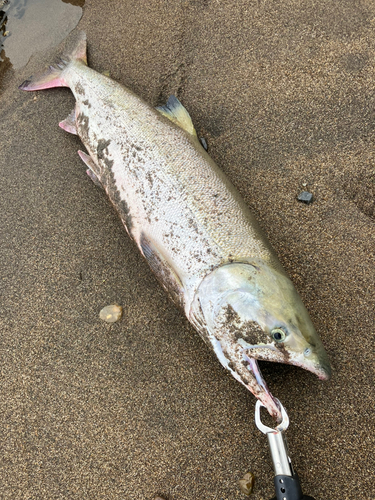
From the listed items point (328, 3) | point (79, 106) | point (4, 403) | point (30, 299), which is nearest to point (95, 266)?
point (30, 299)

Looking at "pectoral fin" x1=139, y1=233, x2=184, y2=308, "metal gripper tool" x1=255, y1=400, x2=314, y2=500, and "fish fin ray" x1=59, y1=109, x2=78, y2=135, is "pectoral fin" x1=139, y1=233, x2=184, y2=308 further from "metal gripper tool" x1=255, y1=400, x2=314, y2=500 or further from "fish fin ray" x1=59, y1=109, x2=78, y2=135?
"fish fin ray" x1=59, y1=109, x2=78, y2=135

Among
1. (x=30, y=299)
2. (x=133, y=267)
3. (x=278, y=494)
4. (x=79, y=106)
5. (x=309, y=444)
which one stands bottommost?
(x=309, y=444)

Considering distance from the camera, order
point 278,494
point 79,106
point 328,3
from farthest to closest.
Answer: point 328,3 → point 79,106 → point 278,494

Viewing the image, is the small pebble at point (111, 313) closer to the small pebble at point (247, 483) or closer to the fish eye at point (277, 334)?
the fish eye at point (277, 334)

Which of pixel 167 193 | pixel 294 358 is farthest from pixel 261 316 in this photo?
pixel 167 193

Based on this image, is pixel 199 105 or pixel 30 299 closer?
pixel 30 299

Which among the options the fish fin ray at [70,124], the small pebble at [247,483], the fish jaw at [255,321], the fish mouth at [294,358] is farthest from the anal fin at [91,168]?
the small pebble at [247,483]

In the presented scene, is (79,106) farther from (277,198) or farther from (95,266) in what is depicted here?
(277,198)

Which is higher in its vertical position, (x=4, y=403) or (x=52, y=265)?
(x=52, y=265)
